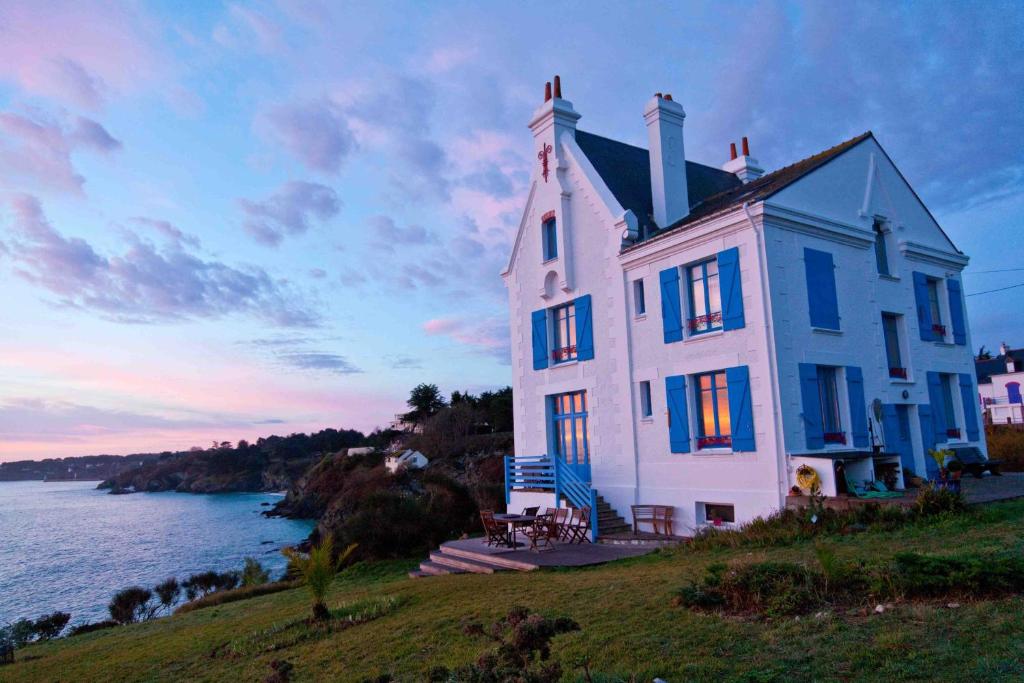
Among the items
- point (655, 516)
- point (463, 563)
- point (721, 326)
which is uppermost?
point (721, 326)

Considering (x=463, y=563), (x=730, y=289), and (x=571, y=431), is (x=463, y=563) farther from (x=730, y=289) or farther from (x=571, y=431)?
(x=730, y=289)

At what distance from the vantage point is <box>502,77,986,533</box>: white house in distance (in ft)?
47.2

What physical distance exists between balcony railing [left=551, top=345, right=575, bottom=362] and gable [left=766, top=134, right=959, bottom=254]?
686cm

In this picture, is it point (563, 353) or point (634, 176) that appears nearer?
point (563, 353)

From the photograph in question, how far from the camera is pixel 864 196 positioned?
56.6 ft

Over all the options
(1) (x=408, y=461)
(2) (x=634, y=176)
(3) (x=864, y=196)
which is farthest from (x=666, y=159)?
(1) (x=408, y=461)

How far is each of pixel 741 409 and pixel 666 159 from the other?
8050 mm

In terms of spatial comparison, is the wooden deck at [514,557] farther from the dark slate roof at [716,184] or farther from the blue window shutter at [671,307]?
the dark slate roof at [716,184]

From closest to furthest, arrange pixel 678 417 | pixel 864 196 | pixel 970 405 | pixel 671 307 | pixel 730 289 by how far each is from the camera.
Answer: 1. pixel 730 289
2. pixel 678 417
3. pixel 671 307
4. pixel 864 196
5. pixel 970 405

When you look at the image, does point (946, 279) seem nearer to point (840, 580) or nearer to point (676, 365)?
point (676, 365)

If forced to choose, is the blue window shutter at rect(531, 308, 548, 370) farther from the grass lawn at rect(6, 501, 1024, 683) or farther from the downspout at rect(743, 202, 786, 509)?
the grass lawn at rect(6, 501, 1024, 683)

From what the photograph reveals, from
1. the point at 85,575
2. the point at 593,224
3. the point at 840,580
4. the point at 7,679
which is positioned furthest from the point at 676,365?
the point at 85,575

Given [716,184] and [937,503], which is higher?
[716,184]

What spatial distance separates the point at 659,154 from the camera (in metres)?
19.1
